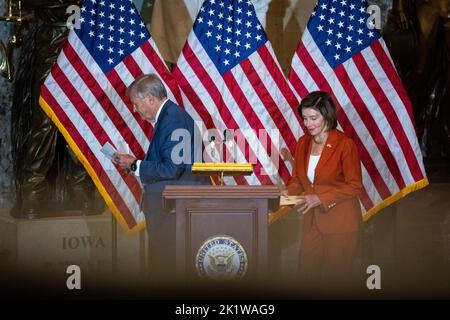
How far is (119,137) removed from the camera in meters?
6.03

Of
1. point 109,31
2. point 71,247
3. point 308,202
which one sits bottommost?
point 71,247

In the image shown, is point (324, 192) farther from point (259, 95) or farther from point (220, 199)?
point (259, 95)

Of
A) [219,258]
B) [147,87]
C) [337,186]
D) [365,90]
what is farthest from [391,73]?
[219,258]

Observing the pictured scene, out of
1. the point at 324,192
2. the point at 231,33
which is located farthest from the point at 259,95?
the point at 324,192

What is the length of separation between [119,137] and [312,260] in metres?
1.78

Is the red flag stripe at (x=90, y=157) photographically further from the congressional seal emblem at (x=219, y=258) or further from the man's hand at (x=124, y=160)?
the congressional seal emblem at (x=219, y=258)

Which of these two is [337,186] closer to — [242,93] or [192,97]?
[242,93]

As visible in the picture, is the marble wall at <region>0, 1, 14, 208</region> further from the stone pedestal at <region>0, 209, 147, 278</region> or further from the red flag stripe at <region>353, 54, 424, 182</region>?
the red flag stripe at <region>353, 54, 424, 182</region>

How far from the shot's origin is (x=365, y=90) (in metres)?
6.14

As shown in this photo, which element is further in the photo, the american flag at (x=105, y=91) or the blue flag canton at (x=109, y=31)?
the blue flag canton at (x=109, y=31)

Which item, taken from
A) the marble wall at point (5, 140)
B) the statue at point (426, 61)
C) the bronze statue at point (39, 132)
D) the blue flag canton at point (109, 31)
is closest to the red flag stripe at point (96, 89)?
the blue flag canton at point (109, 31)

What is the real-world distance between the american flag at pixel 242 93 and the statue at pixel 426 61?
133 cm

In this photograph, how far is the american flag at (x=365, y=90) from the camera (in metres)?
6.06

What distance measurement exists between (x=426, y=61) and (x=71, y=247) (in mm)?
3260
